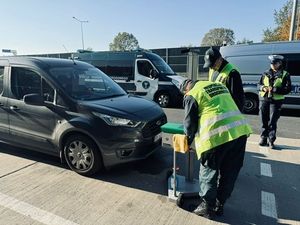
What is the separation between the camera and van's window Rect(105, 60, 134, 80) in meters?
12.0

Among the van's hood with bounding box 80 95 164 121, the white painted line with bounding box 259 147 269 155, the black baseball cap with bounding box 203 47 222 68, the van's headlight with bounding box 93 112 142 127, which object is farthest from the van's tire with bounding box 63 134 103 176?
the white painted line with bounding box 259 147 269 155

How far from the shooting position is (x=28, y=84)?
4.84m

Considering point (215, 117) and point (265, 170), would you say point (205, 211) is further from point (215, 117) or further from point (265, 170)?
point (265, 170)

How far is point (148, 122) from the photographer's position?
14.4 ft

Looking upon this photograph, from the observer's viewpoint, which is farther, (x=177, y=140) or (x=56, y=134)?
(x=56, y=134)

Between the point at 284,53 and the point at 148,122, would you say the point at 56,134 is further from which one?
the point at 284,53

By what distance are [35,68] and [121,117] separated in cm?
172

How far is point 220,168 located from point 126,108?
180 centimetres

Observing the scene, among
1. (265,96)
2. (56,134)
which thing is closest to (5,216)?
(56,134)

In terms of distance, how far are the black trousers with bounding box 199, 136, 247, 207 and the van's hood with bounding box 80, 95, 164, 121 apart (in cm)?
147

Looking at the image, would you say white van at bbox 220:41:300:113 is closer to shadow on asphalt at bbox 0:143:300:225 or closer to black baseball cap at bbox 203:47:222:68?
shadow on asphalt at bbox 0:143:300:225

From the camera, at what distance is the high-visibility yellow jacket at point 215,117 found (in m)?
3.04

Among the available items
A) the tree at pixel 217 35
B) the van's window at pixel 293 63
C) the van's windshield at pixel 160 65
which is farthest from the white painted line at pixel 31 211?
the tree at pixel 217 35

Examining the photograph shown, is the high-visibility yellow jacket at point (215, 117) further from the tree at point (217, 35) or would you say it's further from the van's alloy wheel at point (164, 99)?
the tree at point (217, 35)
